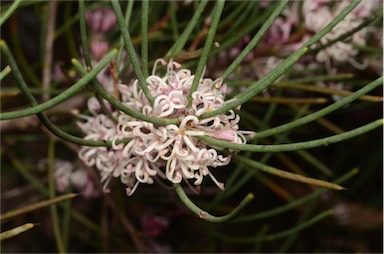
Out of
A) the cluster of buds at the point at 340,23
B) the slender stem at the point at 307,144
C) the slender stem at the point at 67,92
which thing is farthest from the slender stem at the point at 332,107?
the cluster of buds at the point at 340,23

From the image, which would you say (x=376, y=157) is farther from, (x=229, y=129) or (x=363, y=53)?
(x=229, y=129)

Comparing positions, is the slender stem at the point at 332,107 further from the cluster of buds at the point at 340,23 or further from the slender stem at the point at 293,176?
the cluster of buds at the point at 340,23

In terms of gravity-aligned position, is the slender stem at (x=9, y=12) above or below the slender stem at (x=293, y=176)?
above

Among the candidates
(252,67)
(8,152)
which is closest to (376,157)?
(252,67)

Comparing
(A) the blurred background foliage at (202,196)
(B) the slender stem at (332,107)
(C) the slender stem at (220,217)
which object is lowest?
(A) the blurred background foliage at (202,196)

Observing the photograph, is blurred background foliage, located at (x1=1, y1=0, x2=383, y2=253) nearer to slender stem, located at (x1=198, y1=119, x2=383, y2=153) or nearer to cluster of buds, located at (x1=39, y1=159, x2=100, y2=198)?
cluster of buds, located at (x1=39, y1=159, x2=100, y2=198)

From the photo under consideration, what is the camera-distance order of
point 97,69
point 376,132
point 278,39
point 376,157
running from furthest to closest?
point 376,132, point 376,157, point 278,39, point 97,69

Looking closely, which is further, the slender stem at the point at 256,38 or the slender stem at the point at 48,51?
the slender stem at the point at 48,51

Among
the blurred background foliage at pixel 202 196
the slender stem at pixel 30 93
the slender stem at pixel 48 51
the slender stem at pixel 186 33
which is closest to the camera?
the slender stem at pixel 30 93

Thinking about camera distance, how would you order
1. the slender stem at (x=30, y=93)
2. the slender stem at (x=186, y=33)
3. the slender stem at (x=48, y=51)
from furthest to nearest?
the slender stem at (x=48, y=51), the slender stem at (x=186, y=33), the slender stem at (x=30, y=93)
